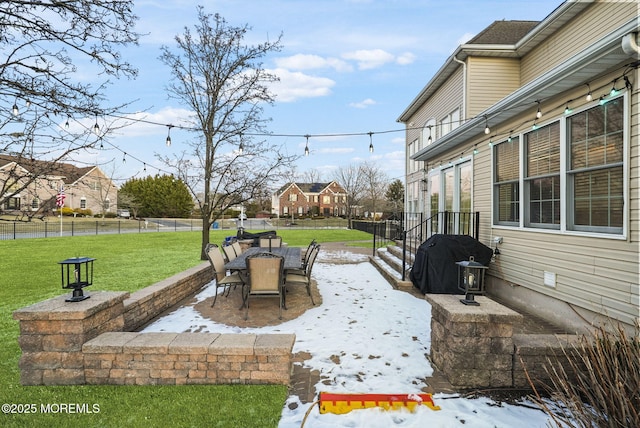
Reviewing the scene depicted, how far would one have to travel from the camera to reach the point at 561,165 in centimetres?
447

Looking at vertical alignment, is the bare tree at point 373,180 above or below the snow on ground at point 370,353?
above

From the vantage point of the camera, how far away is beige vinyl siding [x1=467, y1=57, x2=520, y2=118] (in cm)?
862

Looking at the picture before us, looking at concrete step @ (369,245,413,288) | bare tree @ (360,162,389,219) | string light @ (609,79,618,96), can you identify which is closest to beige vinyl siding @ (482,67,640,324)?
string light @ (609,79,618,96)

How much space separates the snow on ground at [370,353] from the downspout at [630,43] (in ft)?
11.3

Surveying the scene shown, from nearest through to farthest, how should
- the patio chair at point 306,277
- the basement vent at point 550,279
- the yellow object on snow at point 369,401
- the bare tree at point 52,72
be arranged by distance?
the yellow object on snow at point 369,401 → the bare tree at point 52,72 → the basement vent at point 550,279 → the patio chair at point 306,277

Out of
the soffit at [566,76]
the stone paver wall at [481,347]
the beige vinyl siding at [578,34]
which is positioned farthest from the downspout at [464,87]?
the stone paver wall at [481,347]

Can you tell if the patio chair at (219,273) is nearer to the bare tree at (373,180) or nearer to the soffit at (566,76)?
the soffit at (566,76)

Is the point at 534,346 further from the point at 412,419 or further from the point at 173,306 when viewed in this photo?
the point at 173,306

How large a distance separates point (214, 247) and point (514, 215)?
5.50m

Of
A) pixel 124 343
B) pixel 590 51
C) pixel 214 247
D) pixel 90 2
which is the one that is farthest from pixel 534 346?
pixel 90 2

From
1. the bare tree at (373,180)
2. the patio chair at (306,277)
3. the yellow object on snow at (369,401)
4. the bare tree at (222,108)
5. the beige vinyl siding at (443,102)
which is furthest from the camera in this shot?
the bare tree at (373,180)

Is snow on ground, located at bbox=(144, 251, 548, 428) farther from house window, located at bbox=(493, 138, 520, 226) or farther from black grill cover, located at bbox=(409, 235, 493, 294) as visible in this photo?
house window, located at bbox=(493, 138, 520, 226)

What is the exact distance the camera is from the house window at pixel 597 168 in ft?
12.1

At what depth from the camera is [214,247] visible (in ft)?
19.5
